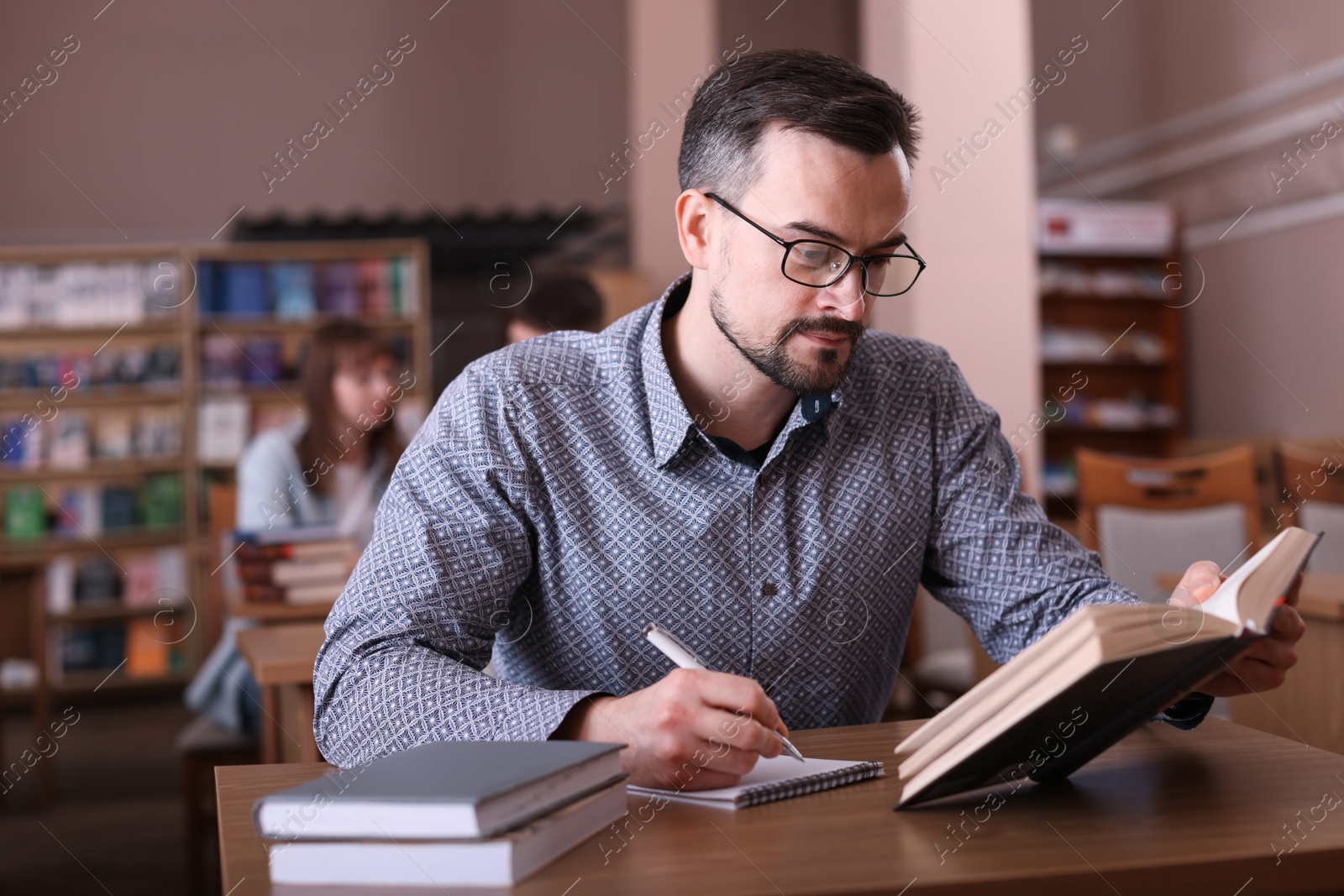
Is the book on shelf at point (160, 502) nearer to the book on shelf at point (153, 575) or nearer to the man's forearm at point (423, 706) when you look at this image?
the book on shelf at point (153, 575)

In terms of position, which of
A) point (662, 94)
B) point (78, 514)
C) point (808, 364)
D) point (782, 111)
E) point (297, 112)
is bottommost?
point (78, 514)

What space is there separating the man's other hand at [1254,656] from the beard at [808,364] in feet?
1.30

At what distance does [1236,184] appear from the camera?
6.22 m

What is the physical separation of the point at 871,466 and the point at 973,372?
3.40 m

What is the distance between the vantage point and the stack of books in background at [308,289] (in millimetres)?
6551

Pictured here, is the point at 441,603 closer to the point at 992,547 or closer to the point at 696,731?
the point at 696,731

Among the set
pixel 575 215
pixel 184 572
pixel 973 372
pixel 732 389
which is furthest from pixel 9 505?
pixel 732 389

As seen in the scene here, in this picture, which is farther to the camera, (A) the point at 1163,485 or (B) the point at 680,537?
(A) the point at 1163,485

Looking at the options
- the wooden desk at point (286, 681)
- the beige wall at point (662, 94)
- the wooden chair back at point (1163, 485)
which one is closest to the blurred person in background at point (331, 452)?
the wooden desk at point (286, 681)

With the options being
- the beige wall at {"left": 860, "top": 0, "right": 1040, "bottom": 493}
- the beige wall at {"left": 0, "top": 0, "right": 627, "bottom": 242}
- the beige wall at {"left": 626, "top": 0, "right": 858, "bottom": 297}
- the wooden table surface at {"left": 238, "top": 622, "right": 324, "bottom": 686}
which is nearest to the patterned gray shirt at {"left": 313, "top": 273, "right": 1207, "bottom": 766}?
the wooden table surface at {"left": 238, "top": 622, "right": 324, "bottom": 686}

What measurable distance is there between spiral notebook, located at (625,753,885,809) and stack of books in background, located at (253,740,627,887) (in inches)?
4.9

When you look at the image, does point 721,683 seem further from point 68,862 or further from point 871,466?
point 68,862

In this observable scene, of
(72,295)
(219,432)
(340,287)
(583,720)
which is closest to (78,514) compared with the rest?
(219,432)

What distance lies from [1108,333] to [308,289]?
4411mm
